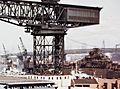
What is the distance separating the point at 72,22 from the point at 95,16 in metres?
7.11

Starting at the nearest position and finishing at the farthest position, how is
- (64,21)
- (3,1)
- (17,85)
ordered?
1. (17,85)
2. (3,1)
3. (64,21)

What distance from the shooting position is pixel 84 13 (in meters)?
98.1

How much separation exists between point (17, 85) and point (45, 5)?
24.0 meters

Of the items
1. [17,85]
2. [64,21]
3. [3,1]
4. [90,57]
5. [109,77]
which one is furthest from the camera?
[90,57]

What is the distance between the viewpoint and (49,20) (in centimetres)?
9344

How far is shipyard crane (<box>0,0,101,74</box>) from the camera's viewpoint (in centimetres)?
8975

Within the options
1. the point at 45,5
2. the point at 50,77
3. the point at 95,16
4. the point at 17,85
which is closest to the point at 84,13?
the point at 95,16

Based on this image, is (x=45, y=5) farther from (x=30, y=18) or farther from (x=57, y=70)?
(x=57, y=70)

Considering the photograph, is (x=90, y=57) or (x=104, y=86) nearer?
(x=104, y=86)

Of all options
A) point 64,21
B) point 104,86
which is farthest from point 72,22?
point 104,86

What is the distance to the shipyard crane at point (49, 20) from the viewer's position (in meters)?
89.8

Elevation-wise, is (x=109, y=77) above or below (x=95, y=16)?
below

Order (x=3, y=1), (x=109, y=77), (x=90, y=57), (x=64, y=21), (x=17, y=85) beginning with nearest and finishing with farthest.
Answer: (x=17, y=85) < (x=3, y=1) < (x=64, y=21) < (x=109, y=77) < (x=90, y=57)

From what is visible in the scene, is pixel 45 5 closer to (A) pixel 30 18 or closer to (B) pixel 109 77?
(A) pixel 30 18
